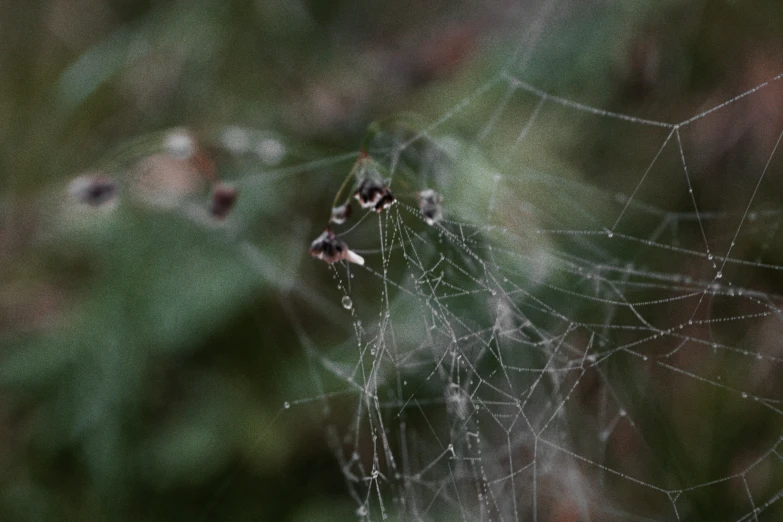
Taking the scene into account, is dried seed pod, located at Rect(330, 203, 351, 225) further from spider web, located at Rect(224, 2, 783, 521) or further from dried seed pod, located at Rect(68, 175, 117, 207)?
dried seed pod, located at Rect(68, 175, 117, 207)

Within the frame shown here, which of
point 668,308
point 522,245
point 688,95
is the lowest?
point 668,308

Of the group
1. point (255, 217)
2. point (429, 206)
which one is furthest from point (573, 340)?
point (255, 217)

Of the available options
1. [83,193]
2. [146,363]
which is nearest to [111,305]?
[146,363]

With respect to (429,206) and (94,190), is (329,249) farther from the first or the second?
(94,190)

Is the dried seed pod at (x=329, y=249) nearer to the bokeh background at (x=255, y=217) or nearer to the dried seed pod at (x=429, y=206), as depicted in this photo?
the dried seed pod at (x=429, y=206)

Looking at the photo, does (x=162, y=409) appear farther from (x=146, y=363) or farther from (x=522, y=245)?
(x=522, y=245)

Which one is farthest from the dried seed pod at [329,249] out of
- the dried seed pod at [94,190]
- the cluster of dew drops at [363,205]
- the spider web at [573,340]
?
the dried seed pod at [94,190]

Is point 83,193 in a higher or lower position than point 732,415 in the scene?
higher
